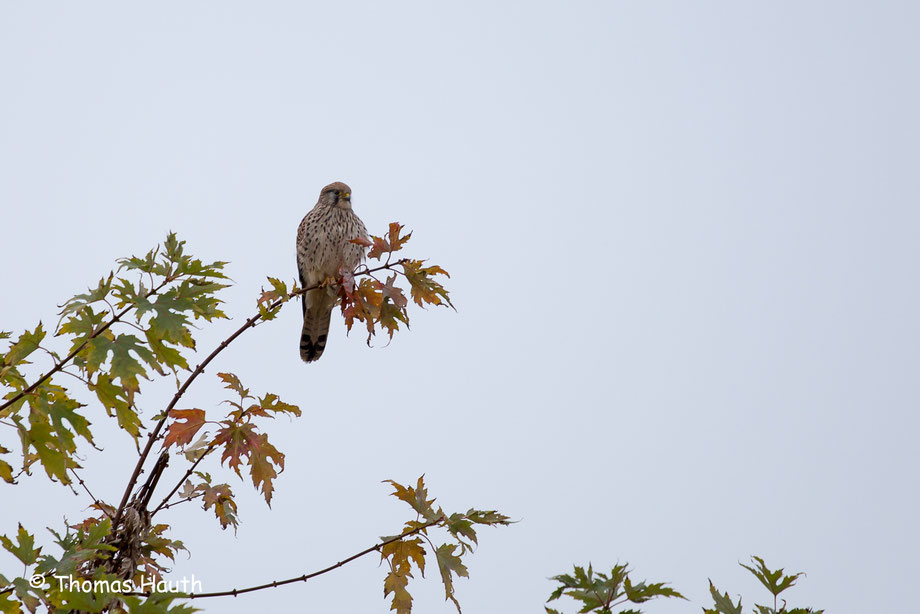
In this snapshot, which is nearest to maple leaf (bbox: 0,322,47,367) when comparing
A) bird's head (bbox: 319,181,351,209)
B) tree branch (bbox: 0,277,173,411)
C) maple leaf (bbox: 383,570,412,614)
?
tree branch (bbox: 0,277,173,411)

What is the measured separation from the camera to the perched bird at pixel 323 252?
20.7 ft

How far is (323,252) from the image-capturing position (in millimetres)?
6363

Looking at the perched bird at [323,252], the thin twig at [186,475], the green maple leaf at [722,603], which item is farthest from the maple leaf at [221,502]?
the perched bird at [323,252]

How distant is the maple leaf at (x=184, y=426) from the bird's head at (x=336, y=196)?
12.7ft

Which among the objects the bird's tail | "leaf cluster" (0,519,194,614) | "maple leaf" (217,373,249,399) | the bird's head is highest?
the bird's head

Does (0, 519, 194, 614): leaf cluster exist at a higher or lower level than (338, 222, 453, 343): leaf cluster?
lower

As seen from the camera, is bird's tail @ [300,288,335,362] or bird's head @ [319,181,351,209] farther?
bird's head @ [319,181,351,209]

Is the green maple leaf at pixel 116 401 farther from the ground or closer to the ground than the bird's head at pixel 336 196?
closer to the ground

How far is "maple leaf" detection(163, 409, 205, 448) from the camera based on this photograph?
8.75ft

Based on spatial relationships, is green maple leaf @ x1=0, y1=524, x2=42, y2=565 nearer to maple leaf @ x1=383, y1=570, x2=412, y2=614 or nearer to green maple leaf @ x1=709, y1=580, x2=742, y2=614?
maple leaf @ x1=383, y1=570, x2=412, y2=614

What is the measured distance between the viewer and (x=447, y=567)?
2.79m

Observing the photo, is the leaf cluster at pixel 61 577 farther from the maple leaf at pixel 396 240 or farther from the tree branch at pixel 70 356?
the maple leaf at pixel 396 240

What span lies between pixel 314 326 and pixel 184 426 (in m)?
3.73

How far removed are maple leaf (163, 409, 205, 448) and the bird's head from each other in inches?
153
